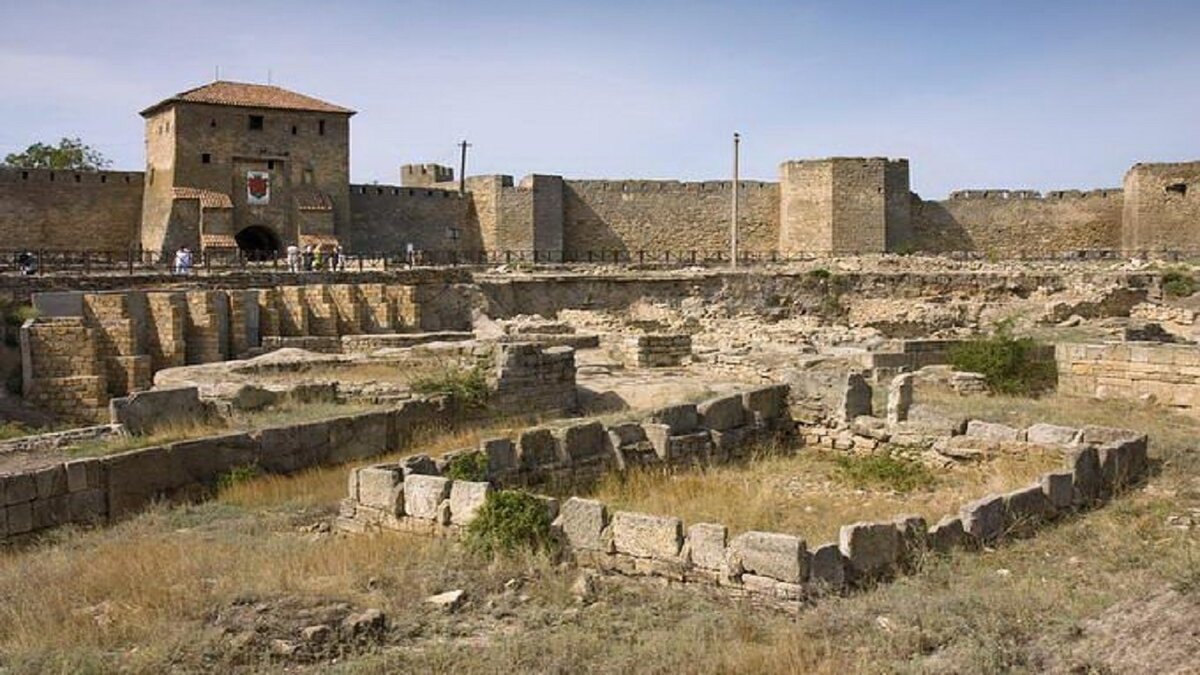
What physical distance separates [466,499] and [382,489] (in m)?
0.96

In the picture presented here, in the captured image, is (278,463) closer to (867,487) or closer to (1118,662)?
(867,487)

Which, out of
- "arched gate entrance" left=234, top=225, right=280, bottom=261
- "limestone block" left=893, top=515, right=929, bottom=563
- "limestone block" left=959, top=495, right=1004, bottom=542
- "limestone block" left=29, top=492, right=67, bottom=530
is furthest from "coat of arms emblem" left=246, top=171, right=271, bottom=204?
"limestone block" left=893, top=515, right=929, bottom=563

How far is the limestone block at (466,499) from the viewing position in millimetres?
8117

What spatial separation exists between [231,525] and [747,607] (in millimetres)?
4549

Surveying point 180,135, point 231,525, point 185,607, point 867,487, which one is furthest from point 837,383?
point 180,135

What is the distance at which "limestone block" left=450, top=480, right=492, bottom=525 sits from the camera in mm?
8117

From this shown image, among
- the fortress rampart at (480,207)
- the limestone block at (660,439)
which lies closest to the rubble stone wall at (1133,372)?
the limestone block at (660,439)

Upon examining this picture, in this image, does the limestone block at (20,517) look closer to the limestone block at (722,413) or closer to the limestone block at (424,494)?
the limestone block at (424,494)

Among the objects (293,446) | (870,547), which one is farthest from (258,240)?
(870,547)

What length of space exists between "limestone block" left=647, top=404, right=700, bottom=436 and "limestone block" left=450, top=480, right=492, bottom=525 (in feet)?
11.9

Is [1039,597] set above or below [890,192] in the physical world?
below

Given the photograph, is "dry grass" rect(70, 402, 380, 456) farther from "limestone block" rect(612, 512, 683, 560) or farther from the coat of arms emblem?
the coat of arms emblem

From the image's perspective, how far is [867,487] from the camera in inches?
439

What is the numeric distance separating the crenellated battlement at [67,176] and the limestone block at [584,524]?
32.5 metres
